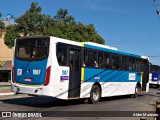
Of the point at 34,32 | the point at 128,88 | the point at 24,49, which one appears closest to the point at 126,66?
the point at 128,88

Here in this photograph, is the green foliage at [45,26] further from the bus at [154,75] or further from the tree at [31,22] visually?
the bus at [154,75]

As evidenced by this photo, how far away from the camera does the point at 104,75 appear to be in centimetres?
1862

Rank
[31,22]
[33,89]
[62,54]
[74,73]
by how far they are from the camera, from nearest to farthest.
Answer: [33,89] → [62,54] → [74,73] → [31,22]

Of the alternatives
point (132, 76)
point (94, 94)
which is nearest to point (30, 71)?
point (94, 94)

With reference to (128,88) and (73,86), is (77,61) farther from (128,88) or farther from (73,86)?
(128,88)

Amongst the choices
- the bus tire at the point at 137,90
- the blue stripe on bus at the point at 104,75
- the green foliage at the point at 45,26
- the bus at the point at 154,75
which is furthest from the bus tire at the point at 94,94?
the bus at the point at 154,75

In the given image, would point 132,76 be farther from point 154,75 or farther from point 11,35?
point 11,35

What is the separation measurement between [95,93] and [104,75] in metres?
1.33

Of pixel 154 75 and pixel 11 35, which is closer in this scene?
pixel 154 75

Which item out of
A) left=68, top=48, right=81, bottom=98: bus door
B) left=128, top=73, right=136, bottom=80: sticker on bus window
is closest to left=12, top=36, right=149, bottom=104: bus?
left=68, top=48, right=81, bottom=98: bus door

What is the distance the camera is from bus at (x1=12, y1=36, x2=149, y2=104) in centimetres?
1427

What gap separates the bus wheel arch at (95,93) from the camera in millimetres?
17375

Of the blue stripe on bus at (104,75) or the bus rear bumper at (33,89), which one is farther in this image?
the blue stripe on bus at (104,75)

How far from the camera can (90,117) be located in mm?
12359
